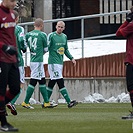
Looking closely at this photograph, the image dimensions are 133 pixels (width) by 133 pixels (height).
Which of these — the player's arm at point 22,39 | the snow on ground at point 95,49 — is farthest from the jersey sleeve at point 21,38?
the snow on ground at point 95,49

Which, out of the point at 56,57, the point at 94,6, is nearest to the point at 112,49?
the point at 56,57

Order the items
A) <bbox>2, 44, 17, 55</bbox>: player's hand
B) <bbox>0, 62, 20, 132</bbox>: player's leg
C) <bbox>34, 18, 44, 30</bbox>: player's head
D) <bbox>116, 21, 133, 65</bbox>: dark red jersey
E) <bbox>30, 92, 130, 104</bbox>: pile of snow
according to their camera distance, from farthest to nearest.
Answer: <bbox>30, 92, 130, 104</bbox>: pile of snow → <bbox>34, 18, 44, 30</bbox>: player's head → <bbox>116, 21, 133, 65</bbox>: dark red jersey → <bbox>0, 62, 20, 132</bbox>: player's leg → <bbox>2, 44, 17, 55</bbox>: player's hand

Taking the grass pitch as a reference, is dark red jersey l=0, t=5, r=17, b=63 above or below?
above

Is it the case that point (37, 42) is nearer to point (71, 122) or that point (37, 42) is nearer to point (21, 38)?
point (21, 38)

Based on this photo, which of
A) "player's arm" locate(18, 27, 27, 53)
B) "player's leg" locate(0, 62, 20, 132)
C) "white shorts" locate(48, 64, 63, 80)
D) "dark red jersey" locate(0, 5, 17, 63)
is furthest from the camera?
"white shorts" locate(48, 64, 63, 80)

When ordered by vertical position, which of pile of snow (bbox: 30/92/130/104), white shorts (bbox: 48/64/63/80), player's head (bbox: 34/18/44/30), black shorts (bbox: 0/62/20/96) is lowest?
pile of snow (bbox: 30/92/130/104)

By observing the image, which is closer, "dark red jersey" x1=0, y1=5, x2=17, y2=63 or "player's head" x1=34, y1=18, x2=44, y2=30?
"dark red jersey" x1=0, y1=5, x2=17, y2=63

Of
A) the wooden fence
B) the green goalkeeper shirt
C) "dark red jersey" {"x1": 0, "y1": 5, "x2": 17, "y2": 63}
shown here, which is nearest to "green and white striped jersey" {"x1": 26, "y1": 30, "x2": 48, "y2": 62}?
the green goalkeeper shirt

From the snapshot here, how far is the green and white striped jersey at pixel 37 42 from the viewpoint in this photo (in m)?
17.5

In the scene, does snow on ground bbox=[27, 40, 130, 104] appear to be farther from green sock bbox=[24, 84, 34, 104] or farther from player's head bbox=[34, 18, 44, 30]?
player's head bbox=[34, 18, 44, 30]

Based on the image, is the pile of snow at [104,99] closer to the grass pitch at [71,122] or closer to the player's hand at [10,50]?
the grass pitch at [71,122]

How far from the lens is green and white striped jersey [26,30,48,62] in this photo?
1753 centimetres

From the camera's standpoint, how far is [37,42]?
17.5m

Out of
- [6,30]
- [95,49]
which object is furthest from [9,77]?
[95,49]
